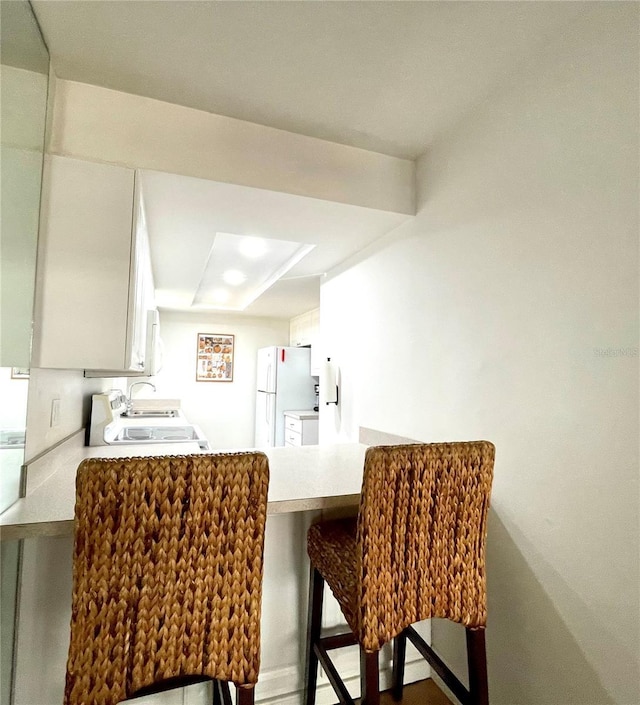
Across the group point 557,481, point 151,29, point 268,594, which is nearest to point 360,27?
point 151,29

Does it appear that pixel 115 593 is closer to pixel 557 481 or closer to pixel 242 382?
pixel 557 481

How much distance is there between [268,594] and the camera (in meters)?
1.44

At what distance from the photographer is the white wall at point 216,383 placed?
511 centimetres

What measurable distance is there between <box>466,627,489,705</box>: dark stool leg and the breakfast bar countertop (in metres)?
0.49

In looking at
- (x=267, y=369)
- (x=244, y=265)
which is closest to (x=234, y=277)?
(x=244, y=265)

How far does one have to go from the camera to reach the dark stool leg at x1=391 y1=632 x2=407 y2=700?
1449 mm

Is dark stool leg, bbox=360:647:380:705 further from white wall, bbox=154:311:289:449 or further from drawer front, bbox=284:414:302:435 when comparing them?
white wall, bbox=154:311:289:449

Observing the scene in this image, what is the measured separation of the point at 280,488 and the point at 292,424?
9.38 feet

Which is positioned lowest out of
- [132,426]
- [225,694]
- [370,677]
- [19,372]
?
[225,694]

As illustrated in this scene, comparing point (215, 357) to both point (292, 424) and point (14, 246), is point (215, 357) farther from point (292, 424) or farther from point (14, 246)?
point (14, 246)

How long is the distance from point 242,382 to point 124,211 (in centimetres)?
410

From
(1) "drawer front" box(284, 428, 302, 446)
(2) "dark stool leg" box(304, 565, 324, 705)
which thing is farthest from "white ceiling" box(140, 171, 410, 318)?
(1) "drawer front" box(284, 428, 302, 446)

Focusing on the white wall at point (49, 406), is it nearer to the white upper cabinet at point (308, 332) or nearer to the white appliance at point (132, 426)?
the white appliance at point (132, 426)

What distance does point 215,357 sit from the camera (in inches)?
209
